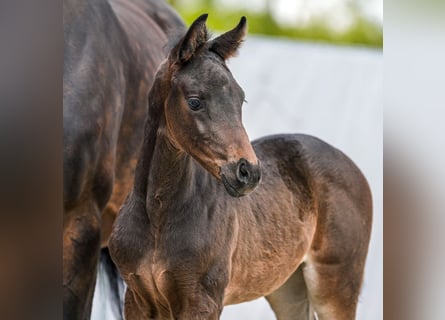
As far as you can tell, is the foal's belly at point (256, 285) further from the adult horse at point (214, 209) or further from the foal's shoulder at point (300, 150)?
the foal's shoulder at point (300, 150)

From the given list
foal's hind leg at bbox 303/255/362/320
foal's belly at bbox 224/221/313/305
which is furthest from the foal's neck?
foal's hind leg at bbox 303/255/362/320

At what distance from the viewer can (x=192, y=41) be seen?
2164 millimetres

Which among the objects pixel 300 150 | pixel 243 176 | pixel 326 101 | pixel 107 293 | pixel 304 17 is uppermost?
pixel 304 17

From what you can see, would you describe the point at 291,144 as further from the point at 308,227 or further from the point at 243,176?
the point at 243,176

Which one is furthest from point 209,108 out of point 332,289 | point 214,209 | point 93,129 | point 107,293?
point 107,293

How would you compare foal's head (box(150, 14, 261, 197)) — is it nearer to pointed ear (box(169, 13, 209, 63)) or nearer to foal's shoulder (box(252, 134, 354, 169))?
pointed ear (box(169, 13, 209, 63))

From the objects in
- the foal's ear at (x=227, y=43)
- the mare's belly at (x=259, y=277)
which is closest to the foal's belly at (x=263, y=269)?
the mare's belly at (x=259, y=277)

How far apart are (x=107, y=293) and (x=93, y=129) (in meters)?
0.69

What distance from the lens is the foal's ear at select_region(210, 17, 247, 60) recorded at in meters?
2.22

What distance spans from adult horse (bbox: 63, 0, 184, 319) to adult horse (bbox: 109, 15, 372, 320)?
256mm
